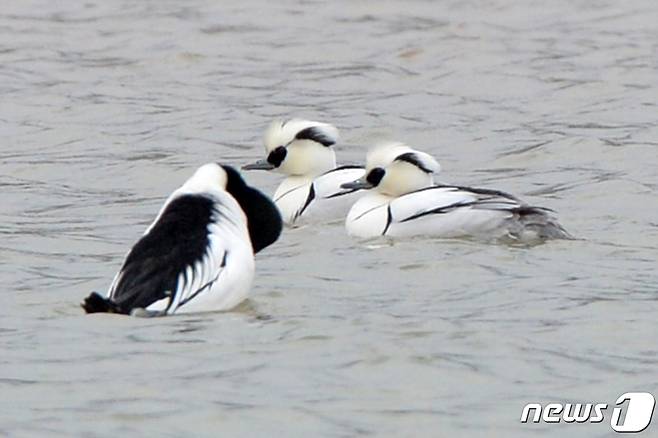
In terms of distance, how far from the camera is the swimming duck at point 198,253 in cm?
950

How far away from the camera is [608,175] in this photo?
601 inches

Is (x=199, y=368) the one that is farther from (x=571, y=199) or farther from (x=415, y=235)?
(x=571, y=199)

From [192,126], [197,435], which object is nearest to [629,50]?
[192,126]

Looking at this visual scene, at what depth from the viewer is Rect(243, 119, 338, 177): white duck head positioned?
14773 mm

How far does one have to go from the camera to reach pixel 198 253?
955 centimetres

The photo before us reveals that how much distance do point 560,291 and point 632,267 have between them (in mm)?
936

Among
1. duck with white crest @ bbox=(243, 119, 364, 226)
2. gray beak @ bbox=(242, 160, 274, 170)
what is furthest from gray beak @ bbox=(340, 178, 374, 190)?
gray beak @ bbox=(242, 160, 274, 170)

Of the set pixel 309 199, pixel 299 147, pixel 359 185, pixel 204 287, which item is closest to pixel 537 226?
pixel 359 185

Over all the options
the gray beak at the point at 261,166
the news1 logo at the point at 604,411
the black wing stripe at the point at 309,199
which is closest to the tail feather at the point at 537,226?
the black wing stripe at the point at 309,199

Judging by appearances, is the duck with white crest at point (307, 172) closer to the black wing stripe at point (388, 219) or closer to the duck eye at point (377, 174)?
the duck eye at point (377, 174)

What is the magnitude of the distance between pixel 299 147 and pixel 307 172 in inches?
7.5

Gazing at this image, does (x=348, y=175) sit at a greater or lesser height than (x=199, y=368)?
greater

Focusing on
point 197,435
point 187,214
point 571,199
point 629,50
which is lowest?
point 197,435

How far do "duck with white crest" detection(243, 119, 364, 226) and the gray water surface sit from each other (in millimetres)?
487
